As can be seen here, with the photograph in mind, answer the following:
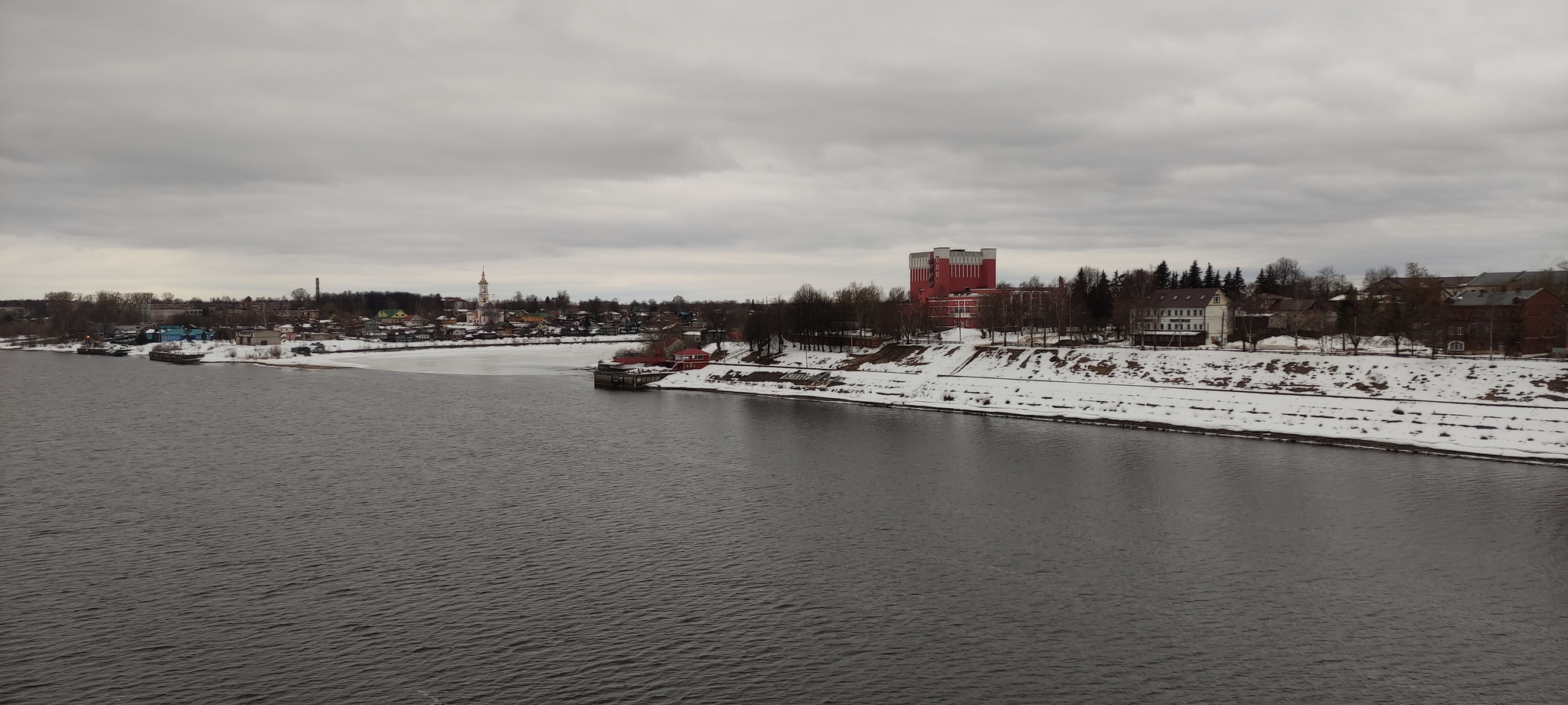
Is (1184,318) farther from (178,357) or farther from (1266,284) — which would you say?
(178,357)

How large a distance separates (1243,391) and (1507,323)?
21.1m

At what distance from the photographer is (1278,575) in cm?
2356

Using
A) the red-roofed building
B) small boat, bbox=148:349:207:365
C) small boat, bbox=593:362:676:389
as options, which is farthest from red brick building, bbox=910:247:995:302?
small boat, bbox=148:349:207:365

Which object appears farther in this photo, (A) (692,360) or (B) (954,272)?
→ (B) (954,272)

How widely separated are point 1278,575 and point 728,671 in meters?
15.4

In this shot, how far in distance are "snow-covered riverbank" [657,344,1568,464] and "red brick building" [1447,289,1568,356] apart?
9420 mm

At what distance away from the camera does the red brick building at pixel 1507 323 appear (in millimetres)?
56625

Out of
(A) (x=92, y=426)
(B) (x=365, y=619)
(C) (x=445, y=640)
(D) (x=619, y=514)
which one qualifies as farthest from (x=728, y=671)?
(A) (x=92, y=426)

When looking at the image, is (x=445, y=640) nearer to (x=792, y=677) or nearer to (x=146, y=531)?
(x=792, y=677)

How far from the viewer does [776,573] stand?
23922mm

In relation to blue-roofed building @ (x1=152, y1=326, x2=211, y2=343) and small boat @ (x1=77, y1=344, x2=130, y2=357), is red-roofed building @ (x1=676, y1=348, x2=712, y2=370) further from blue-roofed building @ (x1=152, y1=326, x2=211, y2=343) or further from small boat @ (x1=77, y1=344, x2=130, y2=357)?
blue-roofed building @ (x1=152, y1=326, x2=211, y2=343)

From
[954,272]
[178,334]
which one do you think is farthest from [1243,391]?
[178,334]

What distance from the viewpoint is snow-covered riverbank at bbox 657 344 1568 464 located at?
141 feet

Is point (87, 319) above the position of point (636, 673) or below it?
above
